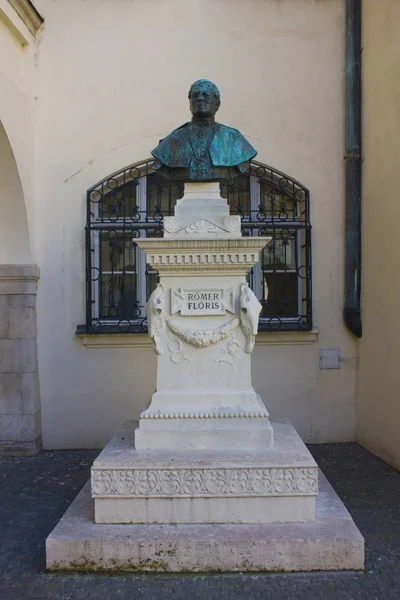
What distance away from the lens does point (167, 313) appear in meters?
3.70

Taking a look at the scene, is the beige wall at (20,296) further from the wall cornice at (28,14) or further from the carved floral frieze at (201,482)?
the carved floral frieze at (201,482)

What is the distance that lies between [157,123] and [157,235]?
123cm

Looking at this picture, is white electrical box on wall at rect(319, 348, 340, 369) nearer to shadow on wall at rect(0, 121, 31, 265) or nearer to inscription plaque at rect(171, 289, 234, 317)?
inscription plaque at rect(171, 289, 234, 317)

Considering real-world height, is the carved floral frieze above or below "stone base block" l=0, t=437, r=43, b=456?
above

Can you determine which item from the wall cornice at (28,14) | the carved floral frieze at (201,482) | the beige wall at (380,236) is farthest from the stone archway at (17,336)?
the beige wall at (380,236)

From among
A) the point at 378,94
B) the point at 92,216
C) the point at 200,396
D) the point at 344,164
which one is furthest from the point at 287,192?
the point at 200,396

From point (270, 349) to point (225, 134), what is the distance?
2674mm

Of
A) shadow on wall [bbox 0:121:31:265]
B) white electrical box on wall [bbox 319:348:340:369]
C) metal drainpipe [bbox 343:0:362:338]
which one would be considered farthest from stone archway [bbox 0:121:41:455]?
metal drainpipe [bbox 343:0:362:338]

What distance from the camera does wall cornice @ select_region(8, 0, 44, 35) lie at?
529cm

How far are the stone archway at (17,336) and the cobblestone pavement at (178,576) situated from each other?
606 mm

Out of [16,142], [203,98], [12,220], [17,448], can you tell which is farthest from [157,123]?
[17,448]

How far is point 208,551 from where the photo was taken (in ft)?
9.92

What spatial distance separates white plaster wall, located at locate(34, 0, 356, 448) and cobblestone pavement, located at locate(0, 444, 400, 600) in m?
1.03

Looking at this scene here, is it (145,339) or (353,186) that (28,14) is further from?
(353,186)
